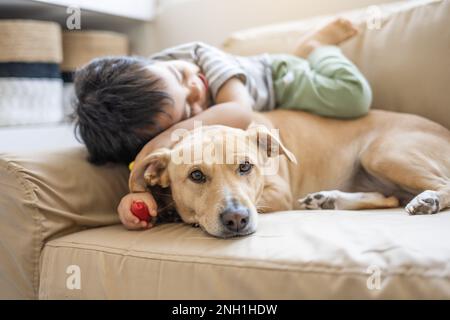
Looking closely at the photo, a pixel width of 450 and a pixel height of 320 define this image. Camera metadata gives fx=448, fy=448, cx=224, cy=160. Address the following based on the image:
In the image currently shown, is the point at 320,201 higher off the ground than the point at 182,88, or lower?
lower

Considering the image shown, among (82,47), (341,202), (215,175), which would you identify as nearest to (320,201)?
(341,202)

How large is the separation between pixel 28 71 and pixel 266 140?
143 cm

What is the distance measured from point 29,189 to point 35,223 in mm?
100

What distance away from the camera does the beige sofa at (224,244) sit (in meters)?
0.95

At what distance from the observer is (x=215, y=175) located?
131 centimetres

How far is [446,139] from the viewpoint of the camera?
64.6 inches

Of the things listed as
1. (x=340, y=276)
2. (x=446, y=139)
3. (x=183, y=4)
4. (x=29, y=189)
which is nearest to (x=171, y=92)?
(x=29, y=189)

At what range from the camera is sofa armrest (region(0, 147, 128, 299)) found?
1301 mm

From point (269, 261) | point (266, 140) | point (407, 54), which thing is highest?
point (407, 54)

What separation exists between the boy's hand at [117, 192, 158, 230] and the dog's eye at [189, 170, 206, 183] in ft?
0.50

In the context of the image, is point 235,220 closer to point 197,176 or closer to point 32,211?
point 197,176

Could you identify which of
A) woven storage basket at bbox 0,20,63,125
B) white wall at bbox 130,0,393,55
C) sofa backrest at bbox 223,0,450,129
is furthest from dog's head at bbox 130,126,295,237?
white wall at bbox 130,0,393,55

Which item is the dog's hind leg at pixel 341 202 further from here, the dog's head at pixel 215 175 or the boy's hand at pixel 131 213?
the boy's hand at pixel 131 213
